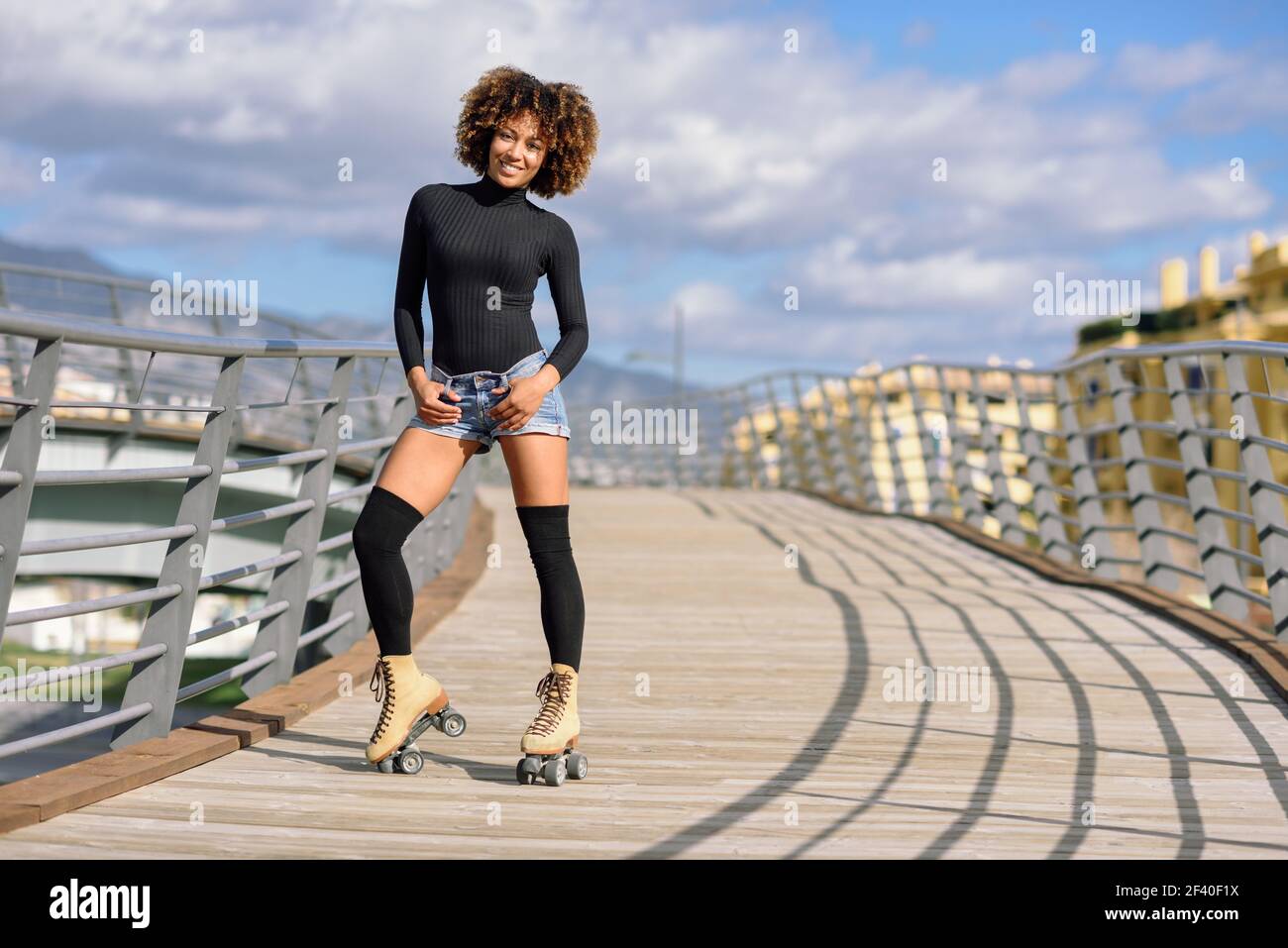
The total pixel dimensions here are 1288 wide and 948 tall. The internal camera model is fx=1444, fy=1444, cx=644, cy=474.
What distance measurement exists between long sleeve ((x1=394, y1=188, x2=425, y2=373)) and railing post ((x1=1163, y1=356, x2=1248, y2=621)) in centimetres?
448

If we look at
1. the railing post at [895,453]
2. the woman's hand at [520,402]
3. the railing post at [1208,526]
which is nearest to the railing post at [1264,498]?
the railing post at [1208,526]

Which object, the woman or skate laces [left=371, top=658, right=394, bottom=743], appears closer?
the woman

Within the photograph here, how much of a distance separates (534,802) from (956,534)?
343 inches

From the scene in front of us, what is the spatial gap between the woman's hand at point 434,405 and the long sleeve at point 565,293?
0.26 metres

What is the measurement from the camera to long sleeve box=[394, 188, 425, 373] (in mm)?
3621

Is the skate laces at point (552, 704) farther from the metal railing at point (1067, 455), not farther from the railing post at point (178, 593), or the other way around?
the metal railing at point (1067, 455)

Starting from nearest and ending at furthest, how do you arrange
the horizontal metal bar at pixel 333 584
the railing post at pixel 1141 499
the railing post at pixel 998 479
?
the horizontal metal bar at pixel 333 584
the railing post at pixel 1141 499
the railing post at pixel 998 479

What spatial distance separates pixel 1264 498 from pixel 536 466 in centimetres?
383

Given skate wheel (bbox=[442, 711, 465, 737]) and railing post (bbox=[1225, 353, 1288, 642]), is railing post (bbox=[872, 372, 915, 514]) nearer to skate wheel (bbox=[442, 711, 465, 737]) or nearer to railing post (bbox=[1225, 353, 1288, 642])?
railing post (bbox=[1225, 353, 1288, 642])

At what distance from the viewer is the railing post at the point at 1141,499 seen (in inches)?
320

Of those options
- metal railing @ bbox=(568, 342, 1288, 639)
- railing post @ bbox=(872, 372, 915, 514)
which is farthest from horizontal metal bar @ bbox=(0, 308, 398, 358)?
railing post @ bbox=(872, 372, 915, 514)
